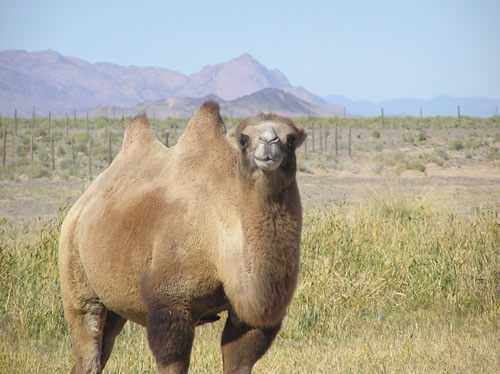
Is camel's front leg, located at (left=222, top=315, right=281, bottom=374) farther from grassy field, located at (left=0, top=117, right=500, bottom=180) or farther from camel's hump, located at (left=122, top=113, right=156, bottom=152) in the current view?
grassy field, located at (left=0, top=117, right=500, bottom=180)

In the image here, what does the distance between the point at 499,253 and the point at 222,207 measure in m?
6.80

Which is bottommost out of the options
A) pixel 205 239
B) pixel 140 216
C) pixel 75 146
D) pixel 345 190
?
pixel 345 190

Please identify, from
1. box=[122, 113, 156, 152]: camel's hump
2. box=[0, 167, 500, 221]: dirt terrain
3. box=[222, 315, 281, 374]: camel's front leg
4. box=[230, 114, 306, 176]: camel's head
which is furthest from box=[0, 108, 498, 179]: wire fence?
box=[230, 114, 306, 176]: camel's head

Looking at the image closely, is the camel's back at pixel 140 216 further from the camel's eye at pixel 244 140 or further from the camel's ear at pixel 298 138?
the camel's ear at pixel 298 138

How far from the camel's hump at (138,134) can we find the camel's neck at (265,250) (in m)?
1.81

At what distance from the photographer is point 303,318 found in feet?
31.8

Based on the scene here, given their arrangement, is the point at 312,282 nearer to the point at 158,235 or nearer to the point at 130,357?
the point at 130,357

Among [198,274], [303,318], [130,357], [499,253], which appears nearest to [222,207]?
[198,274]

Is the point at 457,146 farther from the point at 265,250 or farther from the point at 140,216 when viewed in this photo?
the point at 265,250

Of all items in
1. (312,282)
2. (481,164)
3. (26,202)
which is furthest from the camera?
(481,164)

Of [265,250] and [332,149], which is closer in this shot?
[265,250]

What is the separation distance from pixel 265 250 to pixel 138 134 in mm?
2231

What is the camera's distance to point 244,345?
227 inches

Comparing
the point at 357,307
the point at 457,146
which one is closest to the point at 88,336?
the point at 357,307
